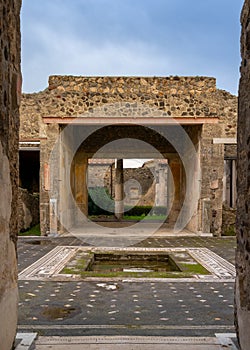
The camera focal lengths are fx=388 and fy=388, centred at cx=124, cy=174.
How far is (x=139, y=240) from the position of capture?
884cm

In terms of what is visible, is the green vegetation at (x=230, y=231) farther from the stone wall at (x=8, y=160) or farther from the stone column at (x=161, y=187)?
the stone wall at (x=8, y=160)

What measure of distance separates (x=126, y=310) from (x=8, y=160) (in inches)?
77.2

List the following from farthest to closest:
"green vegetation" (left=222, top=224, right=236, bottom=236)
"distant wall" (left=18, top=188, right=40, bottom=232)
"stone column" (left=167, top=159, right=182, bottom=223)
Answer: "stone column" (left=167, top=159, right=182, bottom=223)
"green vegetation" (left=222, top=224, right=236, bottom=236)
"distant wall" (left=18, top=188, right=40, bottom=232)

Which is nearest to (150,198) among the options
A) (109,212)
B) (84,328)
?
(109,212)

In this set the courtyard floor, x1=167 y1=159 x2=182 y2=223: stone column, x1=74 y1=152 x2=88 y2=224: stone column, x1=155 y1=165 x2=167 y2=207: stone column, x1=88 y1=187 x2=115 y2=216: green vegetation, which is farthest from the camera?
x1=155 y1=165 x2=167 y2=207: stone column

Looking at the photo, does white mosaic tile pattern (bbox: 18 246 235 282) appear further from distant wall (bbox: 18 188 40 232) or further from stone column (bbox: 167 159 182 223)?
stone column (bbox: 167 159 182 223)

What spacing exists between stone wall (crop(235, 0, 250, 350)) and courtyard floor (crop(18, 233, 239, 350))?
35 centimetres

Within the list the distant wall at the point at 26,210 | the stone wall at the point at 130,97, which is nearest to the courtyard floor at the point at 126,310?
the stone wall at the point at 130,97

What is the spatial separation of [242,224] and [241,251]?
0.60 ft

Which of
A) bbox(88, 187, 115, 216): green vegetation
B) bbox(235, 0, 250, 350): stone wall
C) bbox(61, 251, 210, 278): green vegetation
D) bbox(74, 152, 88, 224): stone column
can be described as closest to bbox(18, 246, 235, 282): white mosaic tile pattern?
bbox(61, 251, 210, 278): green vegetation

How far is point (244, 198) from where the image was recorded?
2.38 metres

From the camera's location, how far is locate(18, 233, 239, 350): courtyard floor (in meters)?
2.75

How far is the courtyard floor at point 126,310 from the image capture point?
9.02 feet

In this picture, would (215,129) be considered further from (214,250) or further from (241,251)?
(241,251)
